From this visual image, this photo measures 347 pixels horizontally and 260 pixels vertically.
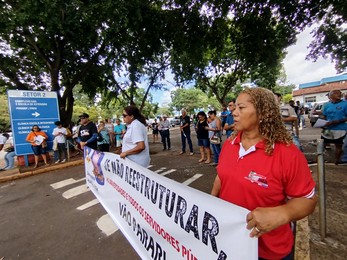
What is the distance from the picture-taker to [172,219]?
177 cm

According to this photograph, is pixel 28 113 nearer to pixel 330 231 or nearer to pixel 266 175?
pixel 266 175

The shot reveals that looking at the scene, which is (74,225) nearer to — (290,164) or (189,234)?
(189,234)

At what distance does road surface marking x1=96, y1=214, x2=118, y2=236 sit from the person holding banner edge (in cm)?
117

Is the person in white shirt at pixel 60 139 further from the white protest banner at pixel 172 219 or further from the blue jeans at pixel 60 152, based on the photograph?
the white protest banner at pixel 172 219

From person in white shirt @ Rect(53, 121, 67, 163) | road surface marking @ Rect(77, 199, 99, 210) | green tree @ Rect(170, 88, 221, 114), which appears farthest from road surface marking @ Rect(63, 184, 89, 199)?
green tree @ Rect(170, 88, 221, 114)

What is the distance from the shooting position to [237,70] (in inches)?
826

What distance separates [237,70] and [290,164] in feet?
69.9

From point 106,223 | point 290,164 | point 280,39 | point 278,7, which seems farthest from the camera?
point 280,39

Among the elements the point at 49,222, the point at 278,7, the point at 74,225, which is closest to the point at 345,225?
the point at 74,225

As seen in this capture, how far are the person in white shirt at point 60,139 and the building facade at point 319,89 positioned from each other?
48.2m

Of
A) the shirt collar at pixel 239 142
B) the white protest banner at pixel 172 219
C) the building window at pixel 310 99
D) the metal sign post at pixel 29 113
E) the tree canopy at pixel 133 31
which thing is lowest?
the white protest banner at pixel 172 219

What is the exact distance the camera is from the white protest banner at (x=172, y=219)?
4.16ft

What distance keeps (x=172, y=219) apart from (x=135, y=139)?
1731 mm

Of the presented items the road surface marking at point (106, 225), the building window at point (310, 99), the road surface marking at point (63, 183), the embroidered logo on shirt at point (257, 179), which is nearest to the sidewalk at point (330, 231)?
the embroidered logo on shirt at point (257, 179)
